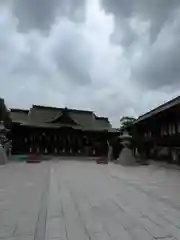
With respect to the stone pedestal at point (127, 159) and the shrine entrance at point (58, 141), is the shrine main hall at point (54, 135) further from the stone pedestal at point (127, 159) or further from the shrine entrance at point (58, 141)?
the stone pedestal at point (127, 159)

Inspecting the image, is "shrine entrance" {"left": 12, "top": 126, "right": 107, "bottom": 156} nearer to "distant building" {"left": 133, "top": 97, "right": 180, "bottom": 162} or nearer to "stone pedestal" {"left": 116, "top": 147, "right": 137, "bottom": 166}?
"distant building" {"left": 133, "top": 97, "right": 180, "bottom": 162}

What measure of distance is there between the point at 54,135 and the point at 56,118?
10.4ft

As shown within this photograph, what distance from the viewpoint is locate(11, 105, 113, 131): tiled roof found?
37641 mm

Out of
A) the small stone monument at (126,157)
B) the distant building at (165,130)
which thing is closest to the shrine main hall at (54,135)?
the distant building at (165,130)

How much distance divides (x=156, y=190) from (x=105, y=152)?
28180 mm

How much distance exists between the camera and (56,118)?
38281 mm

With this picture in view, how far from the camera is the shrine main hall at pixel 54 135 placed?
1374 inches

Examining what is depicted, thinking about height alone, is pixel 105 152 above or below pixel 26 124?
below

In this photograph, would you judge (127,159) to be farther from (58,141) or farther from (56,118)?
(56,118)

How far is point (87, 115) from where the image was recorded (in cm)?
4350

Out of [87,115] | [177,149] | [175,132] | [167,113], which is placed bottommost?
[177,149]

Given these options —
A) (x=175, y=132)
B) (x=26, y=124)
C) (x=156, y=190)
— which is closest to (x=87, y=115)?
(x=26, y=124)

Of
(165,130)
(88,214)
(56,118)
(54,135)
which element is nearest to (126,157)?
(165,130)

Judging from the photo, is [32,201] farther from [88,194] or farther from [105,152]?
[105,152]
